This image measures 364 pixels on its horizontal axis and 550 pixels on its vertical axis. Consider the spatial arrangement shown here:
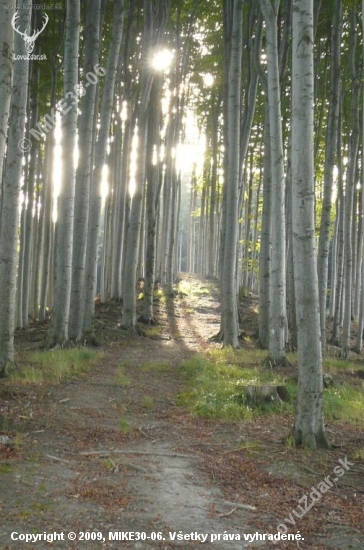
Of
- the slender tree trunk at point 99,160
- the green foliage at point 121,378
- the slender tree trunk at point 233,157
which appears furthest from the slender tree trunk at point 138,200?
the green foliage at point 121,378

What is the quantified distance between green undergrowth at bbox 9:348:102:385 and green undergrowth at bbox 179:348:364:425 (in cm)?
184

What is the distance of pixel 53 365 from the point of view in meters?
8.77

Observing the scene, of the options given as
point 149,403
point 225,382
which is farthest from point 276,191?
point 149,403

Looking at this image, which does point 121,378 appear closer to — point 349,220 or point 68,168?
point 68,168

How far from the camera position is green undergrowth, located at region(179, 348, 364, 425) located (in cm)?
692

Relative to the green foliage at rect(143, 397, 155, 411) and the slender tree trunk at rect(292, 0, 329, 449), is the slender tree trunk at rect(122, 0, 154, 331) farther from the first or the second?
the slender tree trunk at rect(292, 0, 329, 449)

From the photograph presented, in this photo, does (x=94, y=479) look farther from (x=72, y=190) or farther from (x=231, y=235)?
(x=231, y=235)

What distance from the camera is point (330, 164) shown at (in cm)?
1148

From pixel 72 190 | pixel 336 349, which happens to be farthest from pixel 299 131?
pixel 336 349

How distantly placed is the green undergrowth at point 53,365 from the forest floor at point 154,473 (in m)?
0.29

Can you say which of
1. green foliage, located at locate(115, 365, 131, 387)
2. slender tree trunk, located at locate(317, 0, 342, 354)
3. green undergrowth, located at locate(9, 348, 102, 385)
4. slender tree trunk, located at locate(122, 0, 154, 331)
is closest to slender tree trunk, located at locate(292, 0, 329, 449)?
green foliage, located at locate(115, 365, 131, 387)

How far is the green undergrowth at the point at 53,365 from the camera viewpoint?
308 inches

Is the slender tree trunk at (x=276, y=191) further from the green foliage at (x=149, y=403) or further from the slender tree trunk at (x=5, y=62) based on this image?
the slender tree trunk at (x=5, y=62)

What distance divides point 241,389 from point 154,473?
10.5 feet
